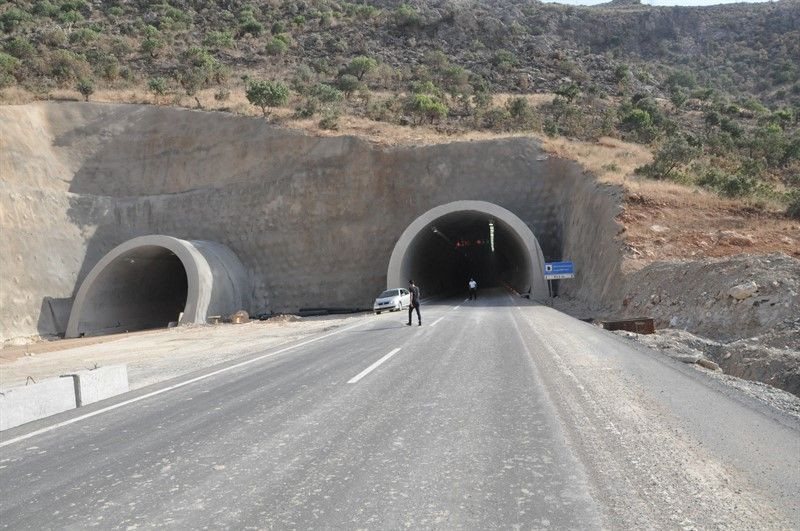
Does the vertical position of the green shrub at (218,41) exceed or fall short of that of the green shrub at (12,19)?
it falls short

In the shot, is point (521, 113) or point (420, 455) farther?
point (521, 113)

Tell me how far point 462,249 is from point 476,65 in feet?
104

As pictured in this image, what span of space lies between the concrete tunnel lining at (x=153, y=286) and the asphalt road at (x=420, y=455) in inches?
831

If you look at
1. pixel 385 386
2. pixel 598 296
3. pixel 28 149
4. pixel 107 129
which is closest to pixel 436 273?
pixel 598 296

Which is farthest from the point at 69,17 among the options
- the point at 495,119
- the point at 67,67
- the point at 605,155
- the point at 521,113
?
the point at 605,155

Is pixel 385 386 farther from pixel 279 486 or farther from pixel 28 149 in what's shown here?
pixel 28 149

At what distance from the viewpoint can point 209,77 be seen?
5697 centimetres

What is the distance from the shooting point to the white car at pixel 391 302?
90.7 feet

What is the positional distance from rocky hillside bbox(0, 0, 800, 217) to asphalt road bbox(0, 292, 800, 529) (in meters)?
24.1

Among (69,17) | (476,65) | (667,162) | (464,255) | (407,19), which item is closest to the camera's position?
(667,162)

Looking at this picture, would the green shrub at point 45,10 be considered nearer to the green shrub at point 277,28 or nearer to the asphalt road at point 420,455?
the green shrub at point 277,28

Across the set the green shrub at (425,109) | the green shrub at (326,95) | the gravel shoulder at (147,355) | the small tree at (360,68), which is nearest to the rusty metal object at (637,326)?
the gravel shoulder at (147,355)

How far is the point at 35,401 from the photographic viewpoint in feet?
24.8

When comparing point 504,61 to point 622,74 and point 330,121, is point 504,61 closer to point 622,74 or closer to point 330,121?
point 622,74
